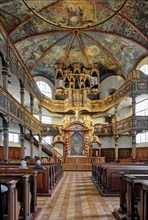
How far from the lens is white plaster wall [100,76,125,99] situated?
104 ft

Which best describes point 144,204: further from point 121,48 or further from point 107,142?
point 107,142

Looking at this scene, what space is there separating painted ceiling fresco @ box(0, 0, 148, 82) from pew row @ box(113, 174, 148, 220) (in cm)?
1080

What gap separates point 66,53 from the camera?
29453mm

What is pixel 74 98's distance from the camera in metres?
32.3

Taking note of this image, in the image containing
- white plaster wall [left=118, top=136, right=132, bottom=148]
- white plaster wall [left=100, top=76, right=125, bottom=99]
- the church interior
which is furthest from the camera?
white plaster wall [left=100, top=76, right=125, bottom=99]

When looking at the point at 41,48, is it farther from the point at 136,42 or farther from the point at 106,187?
the point at 106,187

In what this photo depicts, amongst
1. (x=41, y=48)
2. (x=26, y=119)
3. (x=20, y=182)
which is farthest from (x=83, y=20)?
(x=20, y=182)

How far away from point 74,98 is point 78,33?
8.73 metres

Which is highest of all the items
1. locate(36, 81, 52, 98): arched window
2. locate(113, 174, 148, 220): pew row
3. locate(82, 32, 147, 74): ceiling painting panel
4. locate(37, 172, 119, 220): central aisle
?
locate(82, 32, 147, 74): ceiling painting panel

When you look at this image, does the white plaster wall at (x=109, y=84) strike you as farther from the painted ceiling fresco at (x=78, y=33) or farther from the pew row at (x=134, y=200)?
the pew row at (x=134, y=200)

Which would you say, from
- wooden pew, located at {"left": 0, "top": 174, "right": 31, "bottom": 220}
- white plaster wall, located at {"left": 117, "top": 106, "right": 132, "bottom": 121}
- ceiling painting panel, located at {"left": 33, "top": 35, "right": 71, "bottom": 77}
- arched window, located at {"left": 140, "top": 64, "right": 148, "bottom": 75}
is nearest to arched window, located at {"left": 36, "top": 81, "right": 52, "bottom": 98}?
ceiling painting panel, located at {"left": 33, "top": 35, "right": 71, "bottom": 77}

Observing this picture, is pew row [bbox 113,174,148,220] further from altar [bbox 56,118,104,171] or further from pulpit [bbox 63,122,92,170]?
altar [bbox 56,118,104,171]

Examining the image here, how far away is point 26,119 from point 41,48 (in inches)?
349

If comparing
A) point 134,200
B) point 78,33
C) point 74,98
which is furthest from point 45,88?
point 134,200
